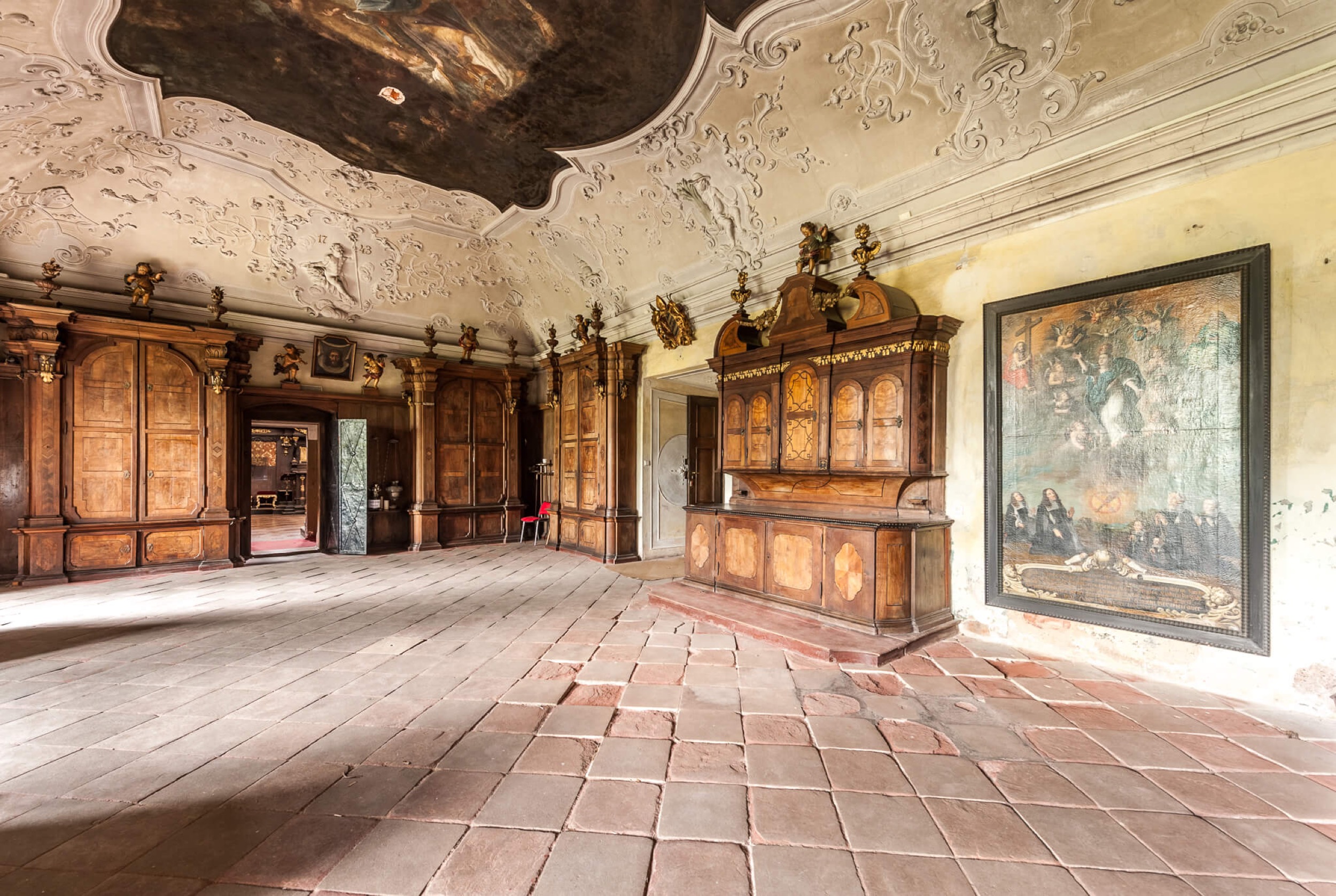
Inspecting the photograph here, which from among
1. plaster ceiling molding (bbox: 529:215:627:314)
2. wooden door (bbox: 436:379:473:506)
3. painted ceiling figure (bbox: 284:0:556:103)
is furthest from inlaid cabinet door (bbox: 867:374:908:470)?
wooden door (bbox: 436:379:473:506)

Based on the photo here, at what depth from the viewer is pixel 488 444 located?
32.1 feet

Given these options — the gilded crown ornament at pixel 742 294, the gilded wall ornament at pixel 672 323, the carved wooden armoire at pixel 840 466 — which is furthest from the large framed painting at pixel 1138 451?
the gilded wall ornament at pixel 672 323

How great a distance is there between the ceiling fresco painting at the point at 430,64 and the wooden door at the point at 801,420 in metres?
2.98

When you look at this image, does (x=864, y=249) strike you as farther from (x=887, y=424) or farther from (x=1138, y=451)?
(x=1138, y=451)

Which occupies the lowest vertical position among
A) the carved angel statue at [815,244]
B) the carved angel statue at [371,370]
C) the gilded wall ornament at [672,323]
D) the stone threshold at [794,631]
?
the stone threshold at [794,631]

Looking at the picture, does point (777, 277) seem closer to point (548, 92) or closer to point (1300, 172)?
point (548, 92)

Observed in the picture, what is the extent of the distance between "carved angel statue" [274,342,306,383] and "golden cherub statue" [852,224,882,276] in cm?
844

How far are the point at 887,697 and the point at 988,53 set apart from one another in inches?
175

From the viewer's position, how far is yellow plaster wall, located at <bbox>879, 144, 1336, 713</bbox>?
2.92 m

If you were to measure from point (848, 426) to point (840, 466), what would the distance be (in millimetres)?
364

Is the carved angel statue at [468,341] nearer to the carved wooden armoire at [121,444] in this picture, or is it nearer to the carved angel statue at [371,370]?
the carved angel statue at [371,370]

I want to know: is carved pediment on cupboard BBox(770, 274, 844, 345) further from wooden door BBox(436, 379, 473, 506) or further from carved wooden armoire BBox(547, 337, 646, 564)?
wooden door BBox(436, 379, 473, 506)

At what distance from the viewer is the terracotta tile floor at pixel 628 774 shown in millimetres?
1762

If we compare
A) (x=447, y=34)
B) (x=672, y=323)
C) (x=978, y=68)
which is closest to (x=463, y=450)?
(x=672, y=323)
